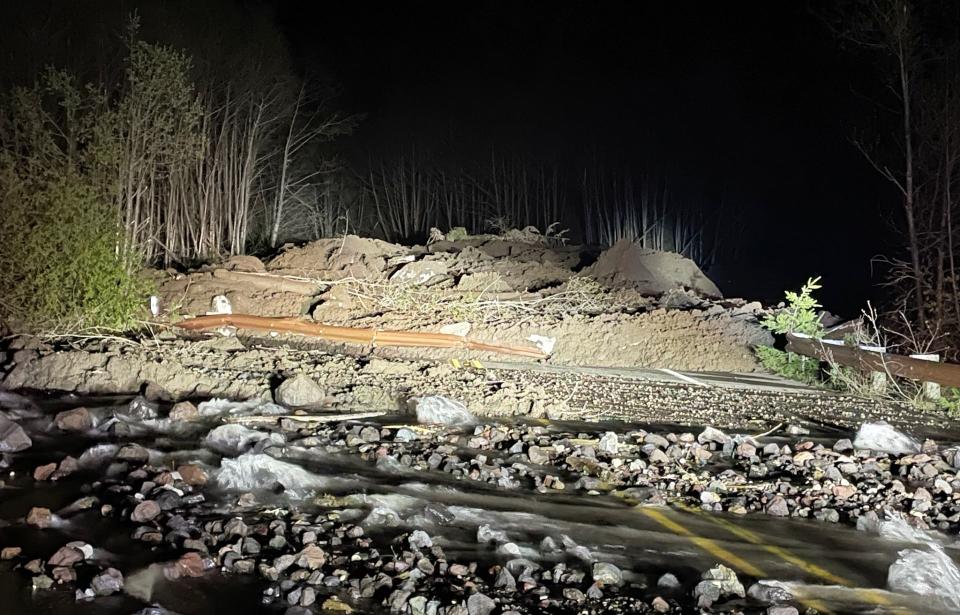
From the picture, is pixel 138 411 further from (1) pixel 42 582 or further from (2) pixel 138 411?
(1) pixel 42 582

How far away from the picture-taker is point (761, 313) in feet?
38.1

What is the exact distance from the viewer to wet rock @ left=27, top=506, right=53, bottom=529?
4364 millimetres

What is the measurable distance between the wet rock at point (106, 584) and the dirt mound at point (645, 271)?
1130 centimetres

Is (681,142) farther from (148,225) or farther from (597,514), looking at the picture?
(597,514)

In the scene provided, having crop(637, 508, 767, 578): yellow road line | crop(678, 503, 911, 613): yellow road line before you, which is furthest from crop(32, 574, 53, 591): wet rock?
crop(678, 503, 911, 613): yellow road line

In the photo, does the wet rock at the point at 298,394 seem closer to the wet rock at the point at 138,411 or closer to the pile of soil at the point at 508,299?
the wet rock at the point at 138,411

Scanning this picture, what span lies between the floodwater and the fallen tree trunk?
4.57 m

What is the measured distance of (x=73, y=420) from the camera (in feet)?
21.1

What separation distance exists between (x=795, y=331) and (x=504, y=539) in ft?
23.4

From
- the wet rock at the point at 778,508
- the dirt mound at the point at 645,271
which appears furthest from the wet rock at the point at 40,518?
the dirt mound at the point at 645,271

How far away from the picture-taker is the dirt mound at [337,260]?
13.9m

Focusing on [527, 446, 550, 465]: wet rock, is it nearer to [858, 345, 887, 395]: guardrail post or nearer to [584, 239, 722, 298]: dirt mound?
[858, 345, 887, 395]: guardrail post

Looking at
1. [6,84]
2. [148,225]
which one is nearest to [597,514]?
[148,225]

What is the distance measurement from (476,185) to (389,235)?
3.67 m
